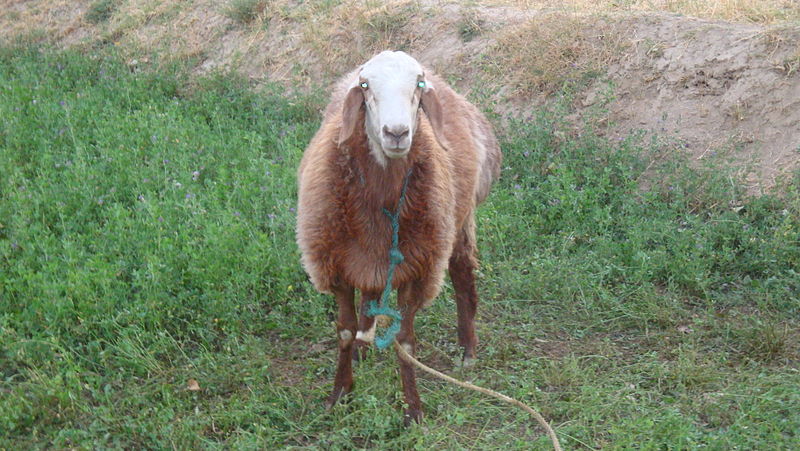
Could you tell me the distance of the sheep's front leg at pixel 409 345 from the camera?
439 cm

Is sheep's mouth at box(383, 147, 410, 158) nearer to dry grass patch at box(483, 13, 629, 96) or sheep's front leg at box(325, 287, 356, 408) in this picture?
sheep's front leg at box(325, 287, 356, 408)

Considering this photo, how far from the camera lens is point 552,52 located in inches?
333

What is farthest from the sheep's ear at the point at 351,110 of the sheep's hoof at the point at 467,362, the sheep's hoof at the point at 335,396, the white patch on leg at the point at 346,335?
the sheep's hoof at the point at 467,362

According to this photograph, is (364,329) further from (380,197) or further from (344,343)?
(380,197)

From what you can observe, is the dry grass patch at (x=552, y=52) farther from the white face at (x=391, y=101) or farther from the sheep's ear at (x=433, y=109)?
the white face at (x=391, y=101)

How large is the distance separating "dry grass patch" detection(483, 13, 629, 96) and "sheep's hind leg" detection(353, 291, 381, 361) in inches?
167

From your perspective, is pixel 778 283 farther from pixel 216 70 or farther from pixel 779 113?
Answer: pixel 216 70

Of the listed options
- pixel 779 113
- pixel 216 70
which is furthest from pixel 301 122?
pixel 779 113

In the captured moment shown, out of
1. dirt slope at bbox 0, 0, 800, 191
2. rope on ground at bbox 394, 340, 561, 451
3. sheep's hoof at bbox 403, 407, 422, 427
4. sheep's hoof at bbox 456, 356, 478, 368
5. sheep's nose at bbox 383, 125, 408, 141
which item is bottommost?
sheep's hoof at bbox 456, 356, 478, 368

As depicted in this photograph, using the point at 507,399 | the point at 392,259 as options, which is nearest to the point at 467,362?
the point at 507,399

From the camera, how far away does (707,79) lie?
7570 millimetres

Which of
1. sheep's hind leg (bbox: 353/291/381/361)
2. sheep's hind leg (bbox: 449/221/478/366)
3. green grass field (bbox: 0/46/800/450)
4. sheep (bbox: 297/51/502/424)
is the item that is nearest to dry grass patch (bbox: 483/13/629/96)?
green grass field (bbox: 0/46/800/450)

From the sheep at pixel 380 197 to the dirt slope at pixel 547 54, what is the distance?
144 inches

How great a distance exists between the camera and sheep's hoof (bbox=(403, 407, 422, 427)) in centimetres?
435
